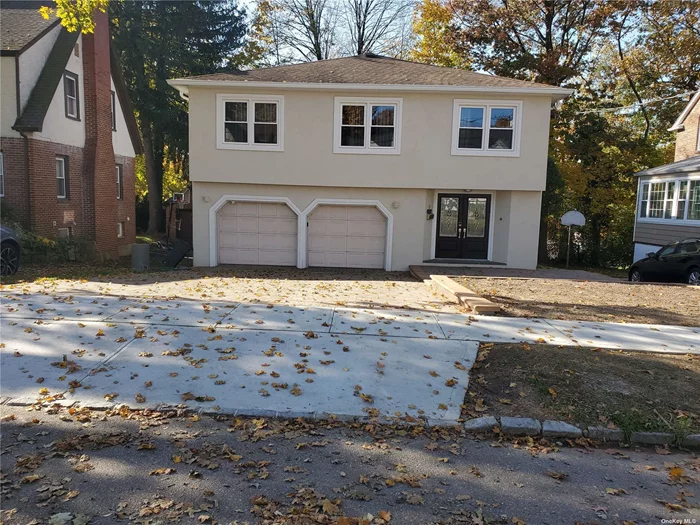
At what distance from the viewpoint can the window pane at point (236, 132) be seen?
53.6 feet

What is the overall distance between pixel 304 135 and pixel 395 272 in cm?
522

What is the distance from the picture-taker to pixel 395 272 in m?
16.5

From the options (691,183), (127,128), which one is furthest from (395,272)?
(127,128)

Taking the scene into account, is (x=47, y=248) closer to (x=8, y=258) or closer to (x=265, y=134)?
(x=8, y=258)

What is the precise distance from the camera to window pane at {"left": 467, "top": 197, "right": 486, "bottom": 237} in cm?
1767

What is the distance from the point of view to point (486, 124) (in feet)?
53.5

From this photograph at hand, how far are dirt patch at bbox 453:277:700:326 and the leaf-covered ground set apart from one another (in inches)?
187

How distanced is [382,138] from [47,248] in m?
11.5

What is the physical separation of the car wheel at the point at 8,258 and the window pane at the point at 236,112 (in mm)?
7026

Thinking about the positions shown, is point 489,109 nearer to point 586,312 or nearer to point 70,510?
point 586,312

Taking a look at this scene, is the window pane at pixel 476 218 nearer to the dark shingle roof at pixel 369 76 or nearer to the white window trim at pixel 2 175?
the dark shingle roof at pixel 369 76

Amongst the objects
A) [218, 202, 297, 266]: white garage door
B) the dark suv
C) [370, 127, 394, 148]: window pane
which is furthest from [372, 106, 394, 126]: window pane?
the dark suv

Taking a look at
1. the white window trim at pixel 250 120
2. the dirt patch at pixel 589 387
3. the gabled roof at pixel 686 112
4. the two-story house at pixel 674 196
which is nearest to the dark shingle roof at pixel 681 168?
the two-story house at pixel 674 196

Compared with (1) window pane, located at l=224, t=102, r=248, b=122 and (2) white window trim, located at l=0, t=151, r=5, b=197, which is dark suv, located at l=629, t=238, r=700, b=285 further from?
(2) white window trim, located at l=0, t=151, r=5, b=197
